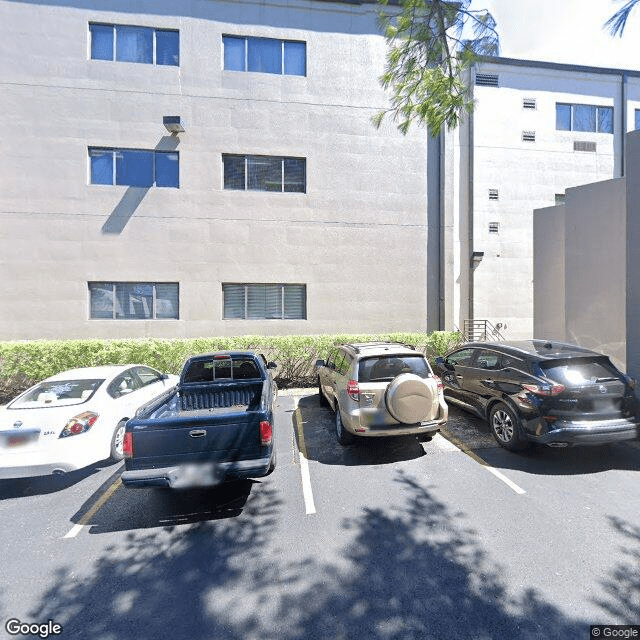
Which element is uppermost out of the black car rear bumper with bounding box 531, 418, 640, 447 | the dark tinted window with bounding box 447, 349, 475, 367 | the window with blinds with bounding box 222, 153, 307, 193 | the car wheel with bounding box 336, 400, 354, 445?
the window with blinds with bounding box 222, 153, 307, 193

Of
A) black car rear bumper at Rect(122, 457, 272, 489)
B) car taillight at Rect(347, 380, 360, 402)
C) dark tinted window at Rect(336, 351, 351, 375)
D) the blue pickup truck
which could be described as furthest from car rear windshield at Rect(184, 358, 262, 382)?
black car rear bumper at Rect(122, 457, 272, 489)

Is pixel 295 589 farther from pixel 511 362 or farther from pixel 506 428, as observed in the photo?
pixel 511 362

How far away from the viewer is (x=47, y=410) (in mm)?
4684

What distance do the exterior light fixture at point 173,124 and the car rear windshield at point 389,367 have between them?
964 cm

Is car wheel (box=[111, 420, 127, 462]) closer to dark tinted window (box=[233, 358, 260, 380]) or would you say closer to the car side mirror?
dark tinted window (box=[233, 358, 260, 380])

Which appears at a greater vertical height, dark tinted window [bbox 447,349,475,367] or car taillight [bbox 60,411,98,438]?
dark tinted window [bbox 447,349,475,367]

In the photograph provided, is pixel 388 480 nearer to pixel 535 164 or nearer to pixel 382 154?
pixel 382 154

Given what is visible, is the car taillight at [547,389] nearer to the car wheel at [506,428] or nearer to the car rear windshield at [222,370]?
the car wheel at [506,428]

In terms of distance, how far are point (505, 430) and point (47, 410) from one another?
6776mm

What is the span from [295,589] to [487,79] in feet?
58.6

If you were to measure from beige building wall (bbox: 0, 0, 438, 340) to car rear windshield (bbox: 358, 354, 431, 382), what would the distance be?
6024 millimetres

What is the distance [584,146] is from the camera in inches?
564

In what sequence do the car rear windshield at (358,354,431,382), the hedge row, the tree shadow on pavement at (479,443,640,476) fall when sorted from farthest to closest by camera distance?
the hedge row
the car rear windshield at (358,354,431,382)
the tree shadow on pavement at (479,443,640,476)

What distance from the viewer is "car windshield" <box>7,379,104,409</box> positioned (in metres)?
5.01
